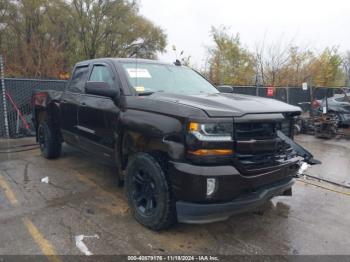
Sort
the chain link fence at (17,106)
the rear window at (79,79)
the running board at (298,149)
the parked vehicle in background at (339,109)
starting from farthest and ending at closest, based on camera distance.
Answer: the parked vehicle in background at (339,109)
the chain link fence at (17,106)
the rear window at (79,79)
the running board at (298,149)

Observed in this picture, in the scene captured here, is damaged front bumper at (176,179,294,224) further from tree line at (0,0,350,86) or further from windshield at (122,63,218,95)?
tree line at (0,0,350,86)

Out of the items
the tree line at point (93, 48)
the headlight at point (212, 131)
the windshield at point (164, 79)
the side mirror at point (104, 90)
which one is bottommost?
the headlight at point (212, 131)

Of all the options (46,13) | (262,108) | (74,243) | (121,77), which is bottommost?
(74,243)

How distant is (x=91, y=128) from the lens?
452 cm

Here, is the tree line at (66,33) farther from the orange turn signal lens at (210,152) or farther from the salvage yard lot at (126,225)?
the orange turn signal lens at (210,152)

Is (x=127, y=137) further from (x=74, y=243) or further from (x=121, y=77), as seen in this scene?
(x=74, y=243)

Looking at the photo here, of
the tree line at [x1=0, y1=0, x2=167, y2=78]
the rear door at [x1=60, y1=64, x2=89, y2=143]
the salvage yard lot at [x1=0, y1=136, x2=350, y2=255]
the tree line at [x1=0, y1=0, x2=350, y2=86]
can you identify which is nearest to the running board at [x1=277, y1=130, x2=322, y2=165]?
the salvage yard lot at [x1=0, y1=136, x2=350, y2=255]

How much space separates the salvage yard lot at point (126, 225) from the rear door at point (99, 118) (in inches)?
26.9

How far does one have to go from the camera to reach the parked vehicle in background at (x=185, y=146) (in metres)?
2.87

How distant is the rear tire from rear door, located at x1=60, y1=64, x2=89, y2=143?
1.84ft

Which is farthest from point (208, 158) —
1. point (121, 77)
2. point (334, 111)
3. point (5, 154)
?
point (334, 111)

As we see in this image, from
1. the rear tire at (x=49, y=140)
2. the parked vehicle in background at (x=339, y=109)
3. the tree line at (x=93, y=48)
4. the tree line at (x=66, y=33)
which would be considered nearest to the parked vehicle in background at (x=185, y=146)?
the rear tire at (x=49, y=140)

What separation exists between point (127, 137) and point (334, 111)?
9743 mm

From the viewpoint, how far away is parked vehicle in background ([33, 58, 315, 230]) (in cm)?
287
